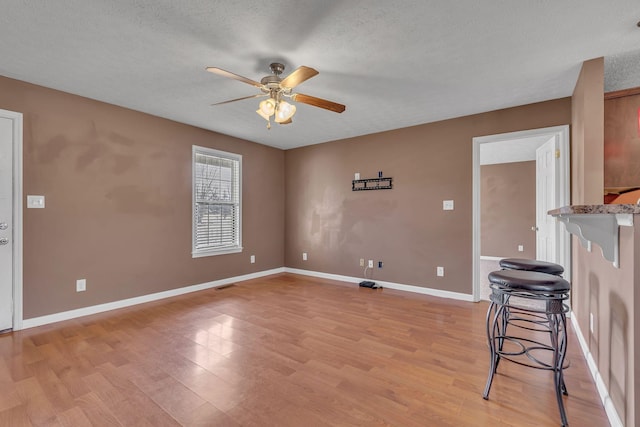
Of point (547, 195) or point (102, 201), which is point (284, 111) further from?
point (547, 195)

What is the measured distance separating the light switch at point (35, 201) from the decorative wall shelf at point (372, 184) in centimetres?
387

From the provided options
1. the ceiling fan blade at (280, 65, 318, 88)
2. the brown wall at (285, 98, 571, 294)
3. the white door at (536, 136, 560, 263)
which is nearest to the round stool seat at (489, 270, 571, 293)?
the ceiling fan blade at (280, 65, 318, 88)

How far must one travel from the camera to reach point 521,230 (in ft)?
21.8

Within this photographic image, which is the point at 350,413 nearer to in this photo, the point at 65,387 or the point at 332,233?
the point at 65,387

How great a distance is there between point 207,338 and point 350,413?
5.05ft

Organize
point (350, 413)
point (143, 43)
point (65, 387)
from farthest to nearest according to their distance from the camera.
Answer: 1. point (143, 43)
2. point (65, 387)
3. point (350, 413)

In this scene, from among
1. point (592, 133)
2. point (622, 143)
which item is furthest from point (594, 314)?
point (622, 143)

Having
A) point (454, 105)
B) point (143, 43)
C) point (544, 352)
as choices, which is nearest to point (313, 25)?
point (143, 43)

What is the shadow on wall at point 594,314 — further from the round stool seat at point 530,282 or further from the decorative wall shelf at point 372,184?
the decorative wall shelf at point 372,184

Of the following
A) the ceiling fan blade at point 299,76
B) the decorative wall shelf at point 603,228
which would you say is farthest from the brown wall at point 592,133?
the ceiling fan blade at point 299,76

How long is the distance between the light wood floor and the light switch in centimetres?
120

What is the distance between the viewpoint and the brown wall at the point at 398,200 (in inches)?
151

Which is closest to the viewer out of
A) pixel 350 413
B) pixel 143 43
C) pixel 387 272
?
pixel 350 413

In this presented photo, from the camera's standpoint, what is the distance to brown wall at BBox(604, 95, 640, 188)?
2568mm
